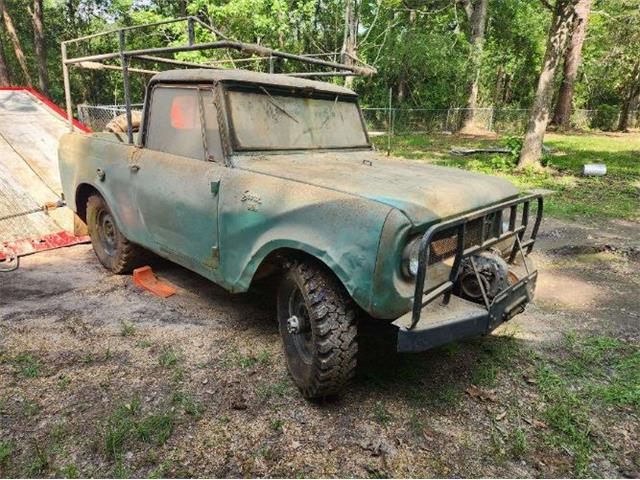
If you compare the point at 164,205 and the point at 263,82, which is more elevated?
the point at 263,82

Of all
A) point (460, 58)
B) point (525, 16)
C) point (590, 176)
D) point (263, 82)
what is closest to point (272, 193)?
point (263, 82)

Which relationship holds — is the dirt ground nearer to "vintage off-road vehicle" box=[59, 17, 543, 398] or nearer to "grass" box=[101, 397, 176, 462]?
"grass" box=[101, 397, 176, 462]

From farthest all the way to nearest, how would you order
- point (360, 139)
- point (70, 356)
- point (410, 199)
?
point (360, 139) < point (70, 356) < point (410, 199)

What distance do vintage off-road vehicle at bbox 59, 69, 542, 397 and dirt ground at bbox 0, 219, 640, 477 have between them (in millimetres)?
377

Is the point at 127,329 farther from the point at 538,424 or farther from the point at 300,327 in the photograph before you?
the point at 538,424

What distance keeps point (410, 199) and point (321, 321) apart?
2.76 ft

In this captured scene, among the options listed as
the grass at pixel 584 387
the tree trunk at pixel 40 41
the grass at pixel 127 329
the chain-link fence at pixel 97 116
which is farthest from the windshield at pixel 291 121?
the tree trunk at pixel 40 41

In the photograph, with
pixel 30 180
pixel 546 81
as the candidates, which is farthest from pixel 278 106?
pixel 546 81

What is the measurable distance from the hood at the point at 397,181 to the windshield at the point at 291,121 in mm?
129

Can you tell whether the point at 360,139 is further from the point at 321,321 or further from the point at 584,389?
the point at 584,389

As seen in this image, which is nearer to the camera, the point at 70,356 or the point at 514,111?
the point at 70,356

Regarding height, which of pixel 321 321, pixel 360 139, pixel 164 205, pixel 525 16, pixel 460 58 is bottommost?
pixel 321 321

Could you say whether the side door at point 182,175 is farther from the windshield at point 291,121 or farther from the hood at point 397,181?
the hood at point 397,181

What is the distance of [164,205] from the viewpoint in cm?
368
